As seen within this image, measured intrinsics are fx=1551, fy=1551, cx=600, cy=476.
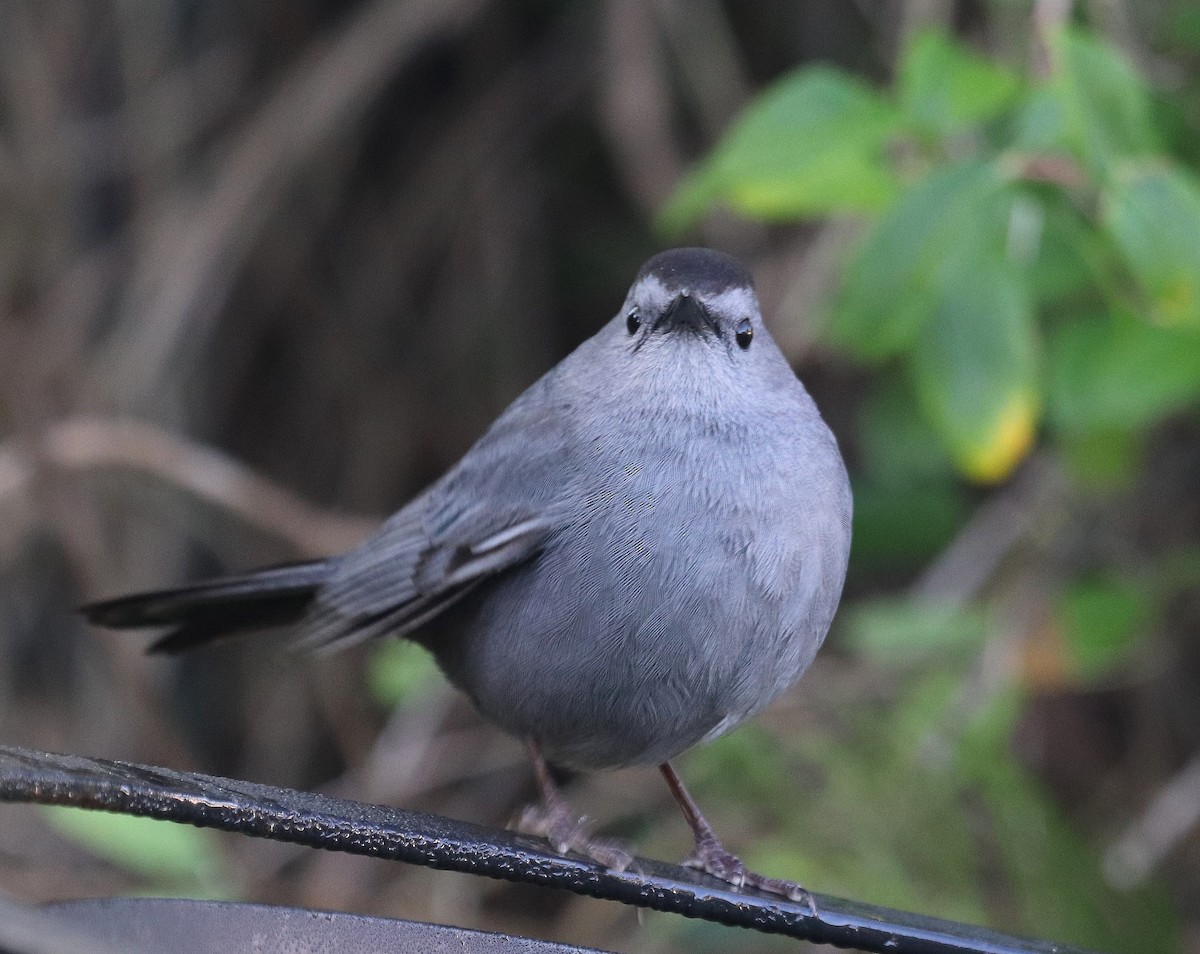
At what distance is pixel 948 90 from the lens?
338 centimetres

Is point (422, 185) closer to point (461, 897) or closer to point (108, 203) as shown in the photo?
point (108, 203)

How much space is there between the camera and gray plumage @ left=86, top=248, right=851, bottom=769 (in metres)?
2.69

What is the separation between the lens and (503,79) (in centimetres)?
A: 623

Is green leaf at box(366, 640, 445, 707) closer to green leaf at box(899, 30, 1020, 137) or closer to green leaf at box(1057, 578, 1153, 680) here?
green leaf at box(1057, 578, 1153, 680)

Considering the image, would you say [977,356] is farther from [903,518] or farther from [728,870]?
[903,518]

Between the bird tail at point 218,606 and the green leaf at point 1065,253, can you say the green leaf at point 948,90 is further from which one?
the bird tail at point 218,606

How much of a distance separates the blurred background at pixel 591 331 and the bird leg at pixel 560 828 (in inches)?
44.5

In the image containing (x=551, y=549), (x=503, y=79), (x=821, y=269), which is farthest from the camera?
(x=503, y=79)

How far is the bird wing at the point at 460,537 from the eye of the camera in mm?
Result: 2988

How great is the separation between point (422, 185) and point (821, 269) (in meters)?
2.07

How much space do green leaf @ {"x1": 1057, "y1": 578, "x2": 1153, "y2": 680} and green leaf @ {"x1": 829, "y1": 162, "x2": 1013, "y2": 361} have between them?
1.65 meters

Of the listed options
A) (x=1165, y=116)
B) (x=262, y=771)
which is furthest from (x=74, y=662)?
(x=1165, y=116)

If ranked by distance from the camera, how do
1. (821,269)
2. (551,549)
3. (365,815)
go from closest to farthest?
(365,815) → (551,549) → (821,269)

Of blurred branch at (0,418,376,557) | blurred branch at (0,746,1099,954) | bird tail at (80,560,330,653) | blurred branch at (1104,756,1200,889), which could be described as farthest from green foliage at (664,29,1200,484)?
blurred branch at (1104,756,1200,889)
